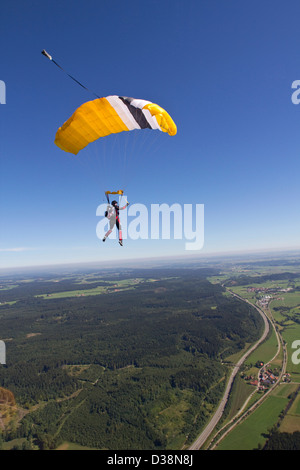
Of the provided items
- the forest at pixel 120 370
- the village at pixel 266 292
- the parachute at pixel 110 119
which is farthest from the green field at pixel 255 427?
the village at pixel 266 292

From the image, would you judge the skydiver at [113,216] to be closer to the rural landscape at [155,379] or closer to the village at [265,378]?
the rural landscape at [155,379]

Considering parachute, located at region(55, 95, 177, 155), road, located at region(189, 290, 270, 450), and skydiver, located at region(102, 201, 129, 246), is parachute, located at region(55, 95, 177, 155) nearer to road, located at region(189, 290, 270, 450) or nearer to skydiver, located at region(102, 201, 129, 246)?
skydiver, located at region(102, 201, 129, 246)

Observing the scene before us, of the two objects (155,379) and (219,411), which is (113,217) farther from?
(155,379)

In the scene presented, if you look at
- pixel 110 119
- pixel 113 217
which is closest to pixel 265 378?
pixel 113 217

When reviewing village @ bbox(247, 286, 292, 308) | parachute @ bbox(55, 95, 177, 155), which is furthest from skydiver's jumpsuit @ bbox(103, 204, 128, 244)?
village @ bbox(247, 286, 292, 308)
